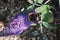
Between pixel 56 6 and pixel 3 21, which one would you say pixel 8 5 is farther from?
pixel 56 6

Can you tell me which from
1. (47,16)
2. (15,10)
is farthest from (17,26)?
(47,16)

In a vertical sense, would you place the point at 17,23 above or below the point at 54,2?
below

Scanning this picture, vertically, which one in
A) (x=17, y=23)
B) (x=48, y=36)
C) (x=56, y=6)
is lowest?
(x=48, y=36)

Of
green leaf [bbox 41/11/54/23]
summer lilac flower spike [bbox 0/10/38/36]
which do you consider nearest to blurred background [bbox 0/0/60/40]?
summer lilac flower spike [bbox 0/10/38/36]

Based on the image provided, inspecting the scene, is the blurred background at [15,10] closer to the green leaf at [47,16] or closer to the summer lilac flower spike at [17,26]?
the summer lilac flower spike at [17,26]

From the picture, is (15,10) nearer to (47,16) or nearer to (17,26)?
(17,26)

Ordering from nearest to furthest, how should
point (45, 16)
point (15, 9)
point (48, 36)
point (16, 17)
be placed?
point (45, 16), point (48, 36), point (16, 17), point (15, 9)

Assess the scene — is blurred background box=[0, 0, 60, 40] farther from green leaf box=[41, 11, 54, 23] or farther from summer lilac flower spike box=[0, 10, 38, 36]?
green leaf box=[41, 11, 54, 23]

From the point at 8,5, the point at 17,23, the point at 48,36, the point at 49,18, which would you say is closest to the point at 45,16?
the point at 49,18

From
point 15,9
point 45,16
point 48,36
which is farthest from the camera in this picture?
point 15,9
